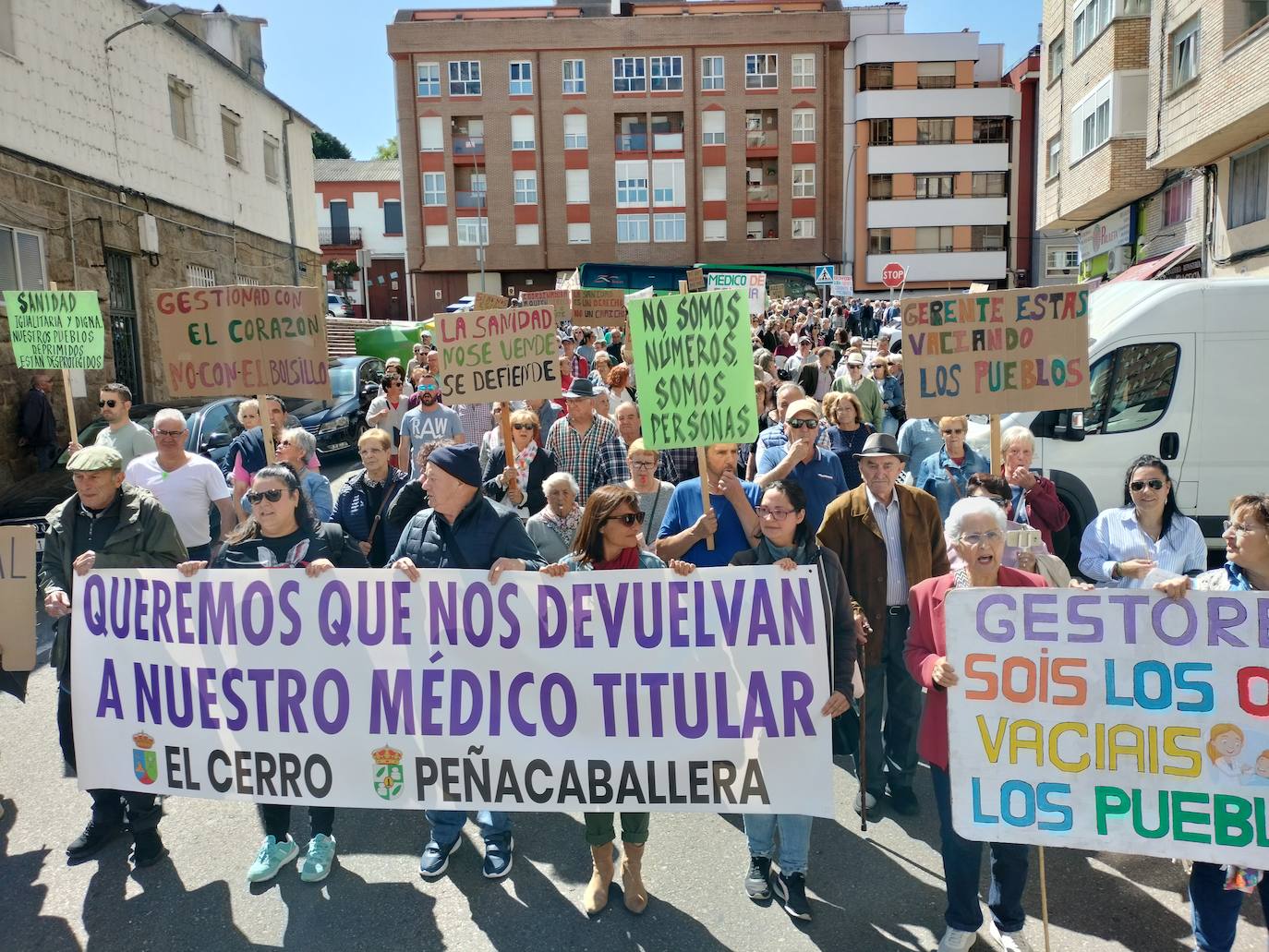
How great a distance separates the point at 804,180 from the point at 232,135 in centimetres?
3380

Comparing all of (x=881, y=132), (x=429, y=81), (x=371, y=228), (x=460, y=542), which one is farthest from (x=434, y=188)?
(x=460, y=542)

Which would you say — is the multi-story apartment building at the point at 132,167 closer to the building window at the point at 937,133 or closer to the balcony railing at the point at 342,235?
the building window at the point at 937,133

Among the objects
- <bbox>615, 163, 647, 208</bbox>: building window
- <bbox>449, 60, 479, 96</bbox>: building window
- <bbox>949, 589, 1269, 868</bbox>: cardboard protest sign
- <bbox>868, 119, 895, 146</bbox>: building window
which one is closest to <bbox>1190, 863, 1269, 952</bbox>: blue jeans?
<bbox>949, 589, 1269, 868</bbox>: cardboard protest sign

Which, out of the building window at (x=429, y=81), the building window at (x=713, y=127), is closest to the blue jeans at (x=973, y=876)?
the building window at (x=713, y=127)

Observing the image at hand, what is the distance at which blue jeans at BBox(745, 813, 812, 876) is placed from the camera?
367 centimetres

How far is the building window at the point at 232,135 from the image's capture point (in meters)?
21.1

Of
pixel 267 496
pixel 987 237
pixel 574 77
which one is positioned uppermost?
pixel 574 77

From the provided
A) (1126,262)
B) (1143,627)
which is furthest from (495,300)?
(1126,262)

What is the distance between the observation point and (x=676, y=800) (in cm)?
362

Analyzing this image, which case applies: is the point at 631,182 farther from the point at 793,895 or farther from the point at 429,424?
the point at 793,895

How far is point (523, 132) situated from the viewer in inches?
1882

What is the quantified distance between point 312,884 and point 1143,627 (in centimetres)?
341

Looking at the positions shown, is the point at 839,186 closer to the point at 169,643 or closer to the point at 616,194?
the point at 616,194

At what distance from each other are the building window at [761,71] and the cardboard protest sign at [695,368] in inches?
1901
